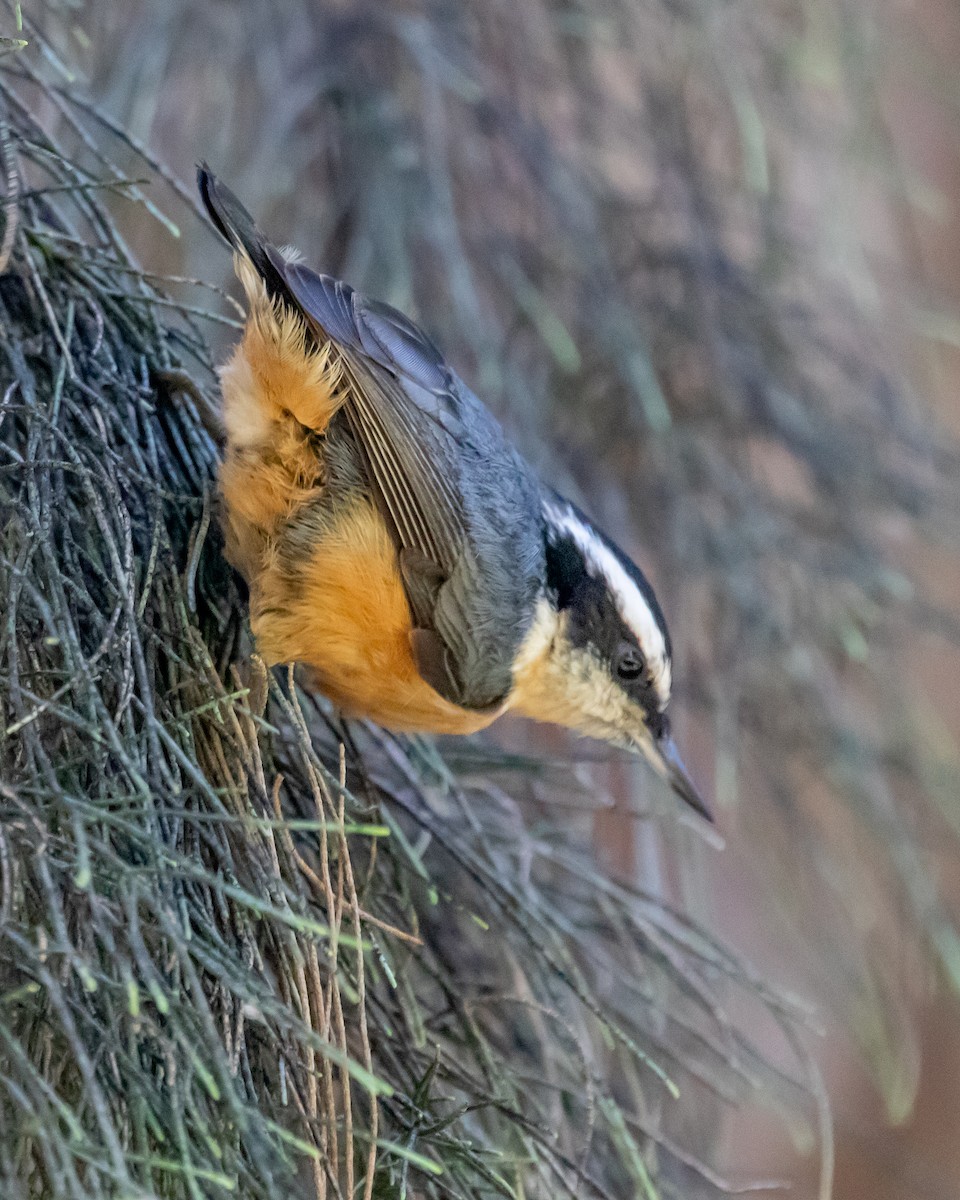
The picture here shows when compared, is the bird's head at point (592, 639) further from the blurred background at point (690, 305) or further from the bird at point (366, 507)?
the blurred background at point (690, 305)

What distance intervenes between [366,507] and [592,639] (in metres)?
0.31

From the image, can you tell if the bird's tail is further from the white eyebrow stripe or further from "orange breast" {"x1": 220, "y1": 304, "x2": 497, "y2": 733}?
the white eyebrow stripe

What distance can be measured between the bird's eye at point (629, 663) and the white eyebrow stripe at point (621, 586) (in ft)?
0.03

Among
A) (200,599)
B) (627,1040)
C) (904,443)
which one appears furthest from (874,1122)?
(200,599)

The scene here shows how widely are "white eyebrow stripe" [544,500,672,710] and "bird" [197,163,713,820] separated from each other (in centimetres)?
6

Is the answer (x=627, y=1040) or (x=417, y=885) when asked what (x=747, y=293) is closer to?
(x=417, y=885)

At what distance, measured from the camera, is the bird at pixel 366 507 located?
113 centimetres

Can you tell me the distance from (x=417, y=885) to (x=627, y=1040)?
263mm

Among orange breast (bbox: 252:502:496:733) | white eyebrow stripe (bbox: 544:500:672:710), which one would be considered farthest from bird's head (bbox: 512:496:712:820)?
orange breast (bbox: 252:502:496:733)

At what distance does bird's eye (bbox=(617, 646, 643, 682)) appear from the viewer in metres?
1.33

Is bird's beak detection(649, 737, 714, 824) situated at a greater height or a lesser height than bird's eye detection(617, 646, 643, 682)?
lesser

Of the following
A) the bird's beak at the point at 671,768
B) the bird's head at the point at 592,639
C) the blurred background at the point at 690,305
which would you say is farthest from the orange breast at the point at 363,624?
the blurred background at the point at 690,305

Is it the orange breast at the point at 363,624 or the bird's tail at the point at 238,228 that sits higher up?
the bird's tail at the point at 238,228

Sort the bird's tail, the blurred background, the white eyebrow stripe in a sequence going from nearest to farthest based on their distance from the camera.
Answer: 1. the bird's tail
2. the white eyebrow stripe
3. the blurred background
